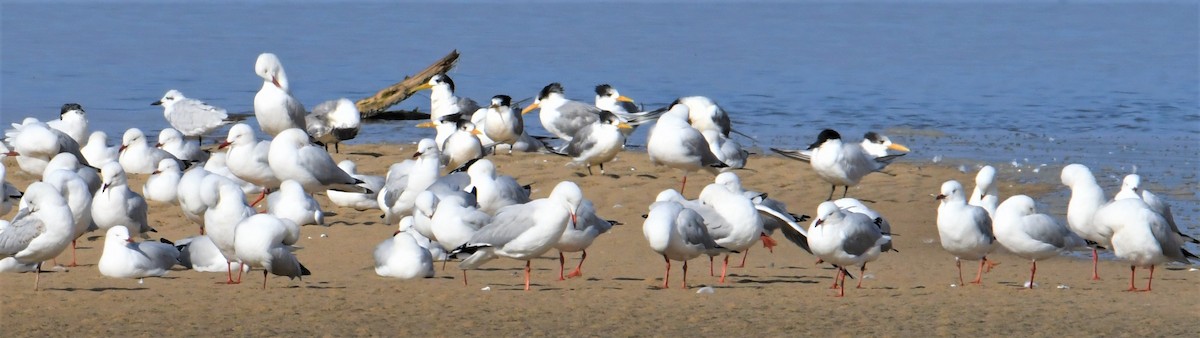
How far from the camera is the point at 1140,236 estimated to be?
9430mm

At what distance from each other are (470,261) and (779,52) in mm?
28240

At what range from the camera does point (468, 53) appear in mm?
35594

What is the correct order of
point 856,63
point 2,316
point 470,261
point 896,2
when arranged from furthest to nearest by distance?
point 896,2 → point 856,63 → point 470,261 → point 2,316

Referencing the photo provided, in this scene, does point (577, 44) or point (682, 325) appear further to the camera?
point (577, 44)

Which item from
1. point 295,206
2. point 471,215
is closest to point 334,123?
point 295,206

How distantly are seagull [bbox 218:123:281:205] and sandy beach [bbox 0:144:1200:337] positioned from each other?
0.98 m

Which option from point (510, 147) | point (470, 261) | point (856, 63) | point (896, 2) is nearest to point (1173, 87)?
point (856, 63)

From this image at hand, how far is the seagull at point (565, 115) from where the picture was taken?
1672 centimetres

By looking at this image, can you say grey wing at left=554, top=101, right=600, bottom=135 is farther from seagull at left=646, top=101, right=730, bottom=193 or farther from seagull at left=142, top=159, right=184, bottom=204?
seagull at left=142, top=159, right=184, bottom=204

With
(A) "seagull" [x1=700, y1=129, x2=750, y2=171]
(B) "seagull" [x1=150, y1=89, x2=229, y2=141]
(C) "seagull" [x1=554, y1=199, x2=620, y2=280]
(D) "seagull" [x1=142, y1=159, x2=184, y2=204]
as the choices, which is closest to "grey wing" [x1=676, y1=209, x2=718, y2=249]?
(C) "seagull" [x1=554, y1=199, x2=620, y2=280]

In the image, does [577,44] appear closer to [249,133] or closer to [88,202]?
[249,133]

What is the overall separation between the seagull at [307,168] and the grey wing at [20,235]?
367 cm

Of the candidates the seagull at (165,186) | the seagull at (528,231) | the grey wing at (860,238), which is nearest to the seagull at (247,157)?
the seagull at (165,186)

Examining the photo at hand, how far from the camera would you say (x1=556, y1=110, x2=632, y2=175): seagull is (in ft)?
47.0
